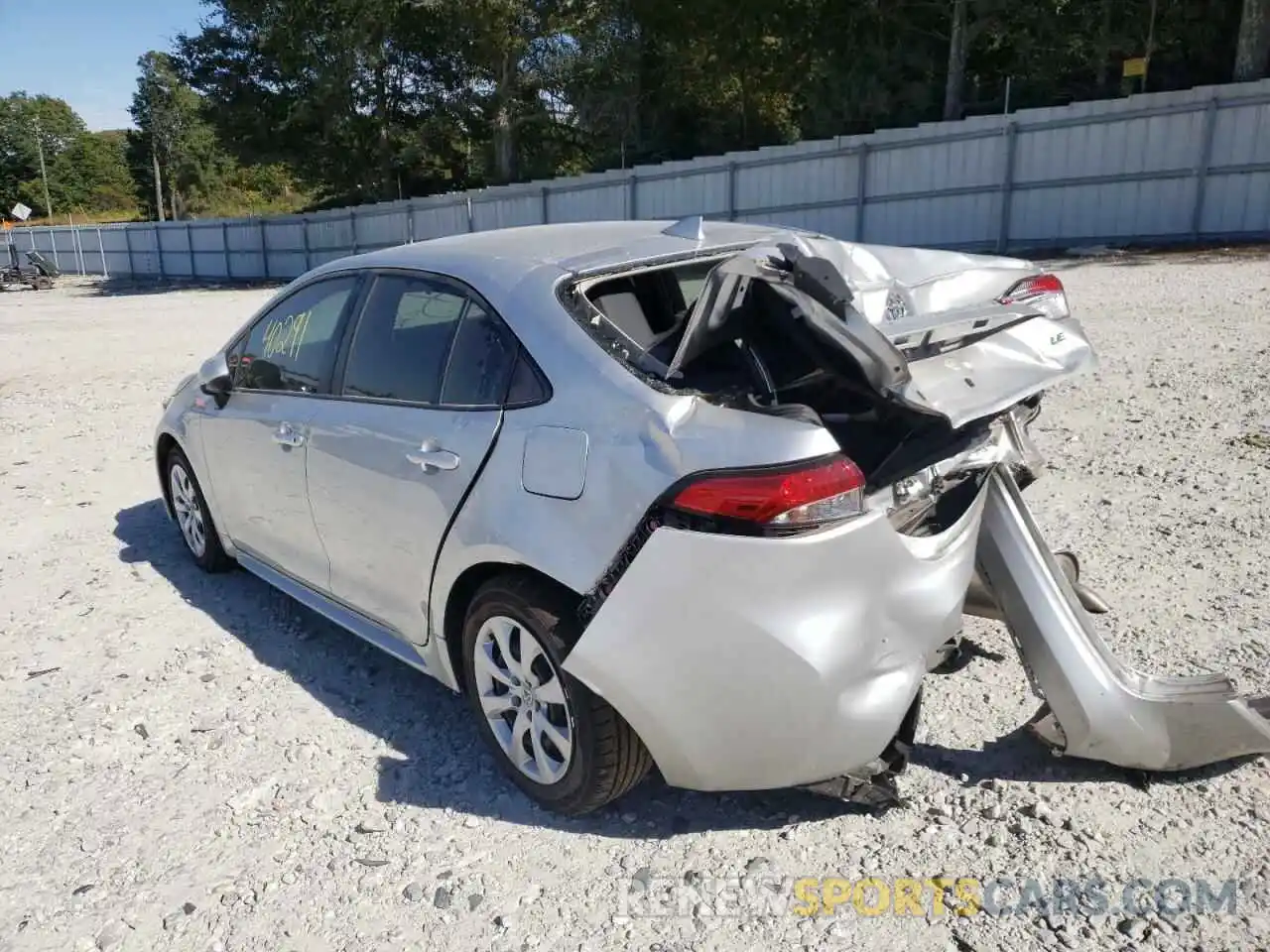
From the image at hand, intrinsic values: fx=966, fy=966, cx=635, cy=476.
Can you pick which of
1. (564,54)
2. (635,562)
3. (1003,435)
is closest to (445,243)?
(635,562)

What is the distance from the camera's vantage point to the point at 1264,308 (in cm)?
1011

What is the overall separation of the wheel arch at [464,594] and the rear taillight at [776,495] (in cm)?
52

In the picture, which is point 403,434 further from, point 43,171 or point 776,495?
point 43,171

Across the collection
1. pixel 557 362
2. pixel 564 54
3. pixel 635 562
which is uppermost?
pixel 564 54

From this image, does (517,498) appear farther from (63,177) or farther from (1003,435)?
(63,177)

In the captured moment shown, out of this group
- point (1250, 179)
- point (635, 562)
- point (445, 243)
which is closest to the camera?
point (635, 562)

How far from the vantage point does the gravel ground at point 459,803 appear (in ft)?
8.38

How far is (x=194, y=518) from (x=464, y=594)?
2.62 metres

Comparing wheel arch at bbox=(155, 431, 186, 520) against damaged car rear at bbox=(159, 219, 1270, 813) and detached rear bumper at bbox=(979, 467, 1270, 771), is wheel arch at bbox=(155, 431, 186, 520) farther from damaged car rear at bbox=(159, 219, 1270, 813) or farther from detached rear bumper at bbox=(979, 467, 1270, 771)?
detached rear bumper at bbox=(979, 467, 1270, 771)

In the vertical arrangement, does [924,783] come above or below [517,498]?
below

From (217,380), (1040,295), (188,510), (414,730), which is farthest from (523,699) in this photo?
(188,510)

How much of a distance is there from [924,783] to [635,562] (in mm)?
1247

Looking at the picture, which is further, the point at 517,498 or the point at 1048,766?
the point at 1048,766

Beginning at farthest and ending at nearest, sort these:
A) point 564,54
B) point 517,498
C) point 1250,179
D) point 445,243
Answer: point 564,54
point 1250,179
point 445,243
point 517,498
